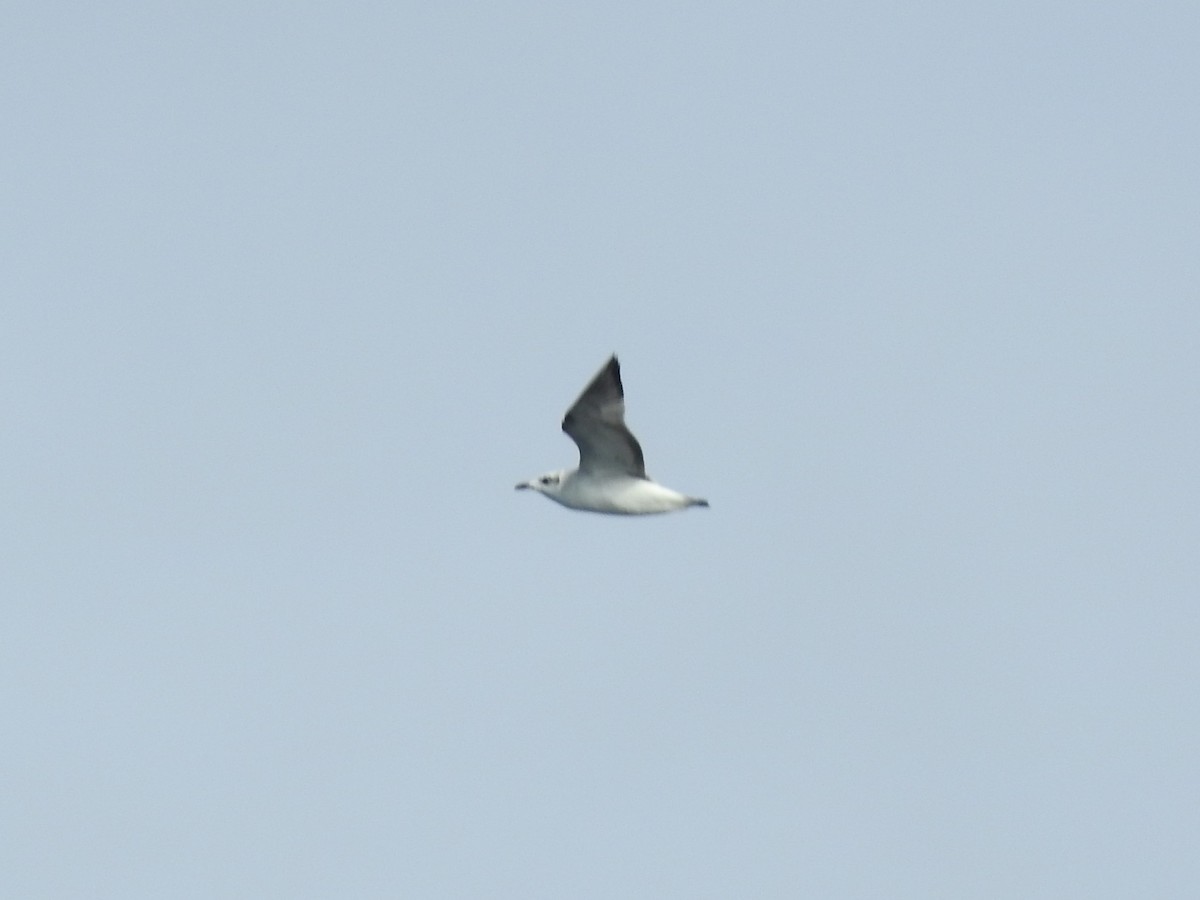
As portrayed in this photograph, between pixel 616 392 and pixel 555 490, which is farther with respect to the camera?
pixel 555 490

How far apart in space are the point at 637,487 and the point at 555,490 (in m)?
3.63

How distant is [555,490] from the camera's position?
7212cm

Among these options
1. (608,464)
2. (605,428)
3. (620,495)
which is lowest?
(620,495)

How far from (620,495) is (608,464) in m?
1.02

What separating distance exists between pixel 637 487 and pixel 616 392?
11.4ft

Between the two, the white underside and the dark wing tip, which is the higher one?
the dark wing tip

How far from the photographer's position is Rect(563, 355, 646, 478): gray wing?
67438mm

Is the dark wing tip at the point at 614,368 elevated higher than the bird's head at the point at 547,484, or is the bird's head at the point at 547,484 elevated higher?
the dark wing tip at the point at 614,368

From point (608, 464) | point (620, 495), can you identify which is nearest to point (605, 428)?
point (608, 464)

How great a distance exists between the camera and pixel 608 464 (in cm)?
6975

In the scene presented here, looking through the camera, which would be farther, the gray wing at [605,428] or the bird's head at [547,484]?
the bird's head at [547,484]

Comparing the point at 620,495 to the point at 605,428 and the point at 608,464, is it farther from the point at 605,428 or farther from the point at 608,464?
the point at 605,428

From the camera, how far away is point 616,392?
67.7 m

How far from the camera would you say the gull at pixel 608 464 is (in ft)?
222
